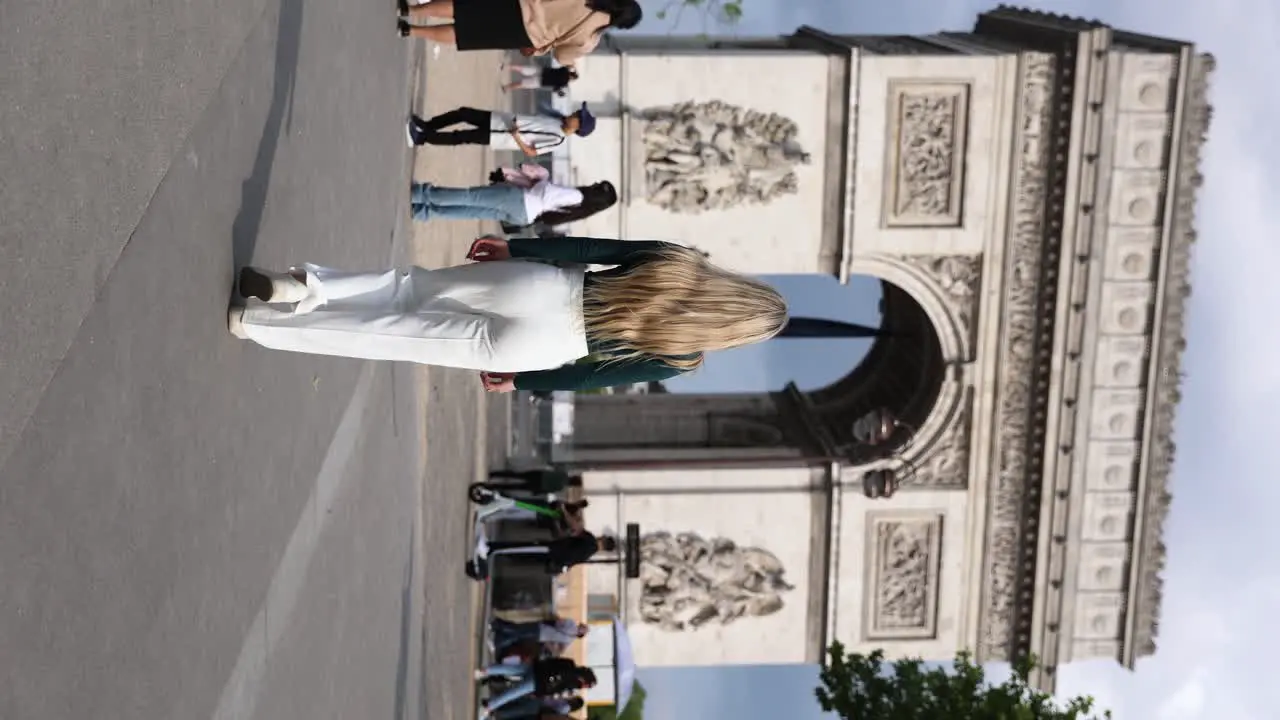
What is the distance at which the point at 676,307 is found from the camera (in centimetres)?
447

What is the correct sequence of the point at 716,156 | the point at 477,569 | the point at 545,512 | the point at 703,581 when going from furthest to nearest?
1. the point at 703,581
2. the point at 716,156
3. the point at 545,512
4. the point at 477,569

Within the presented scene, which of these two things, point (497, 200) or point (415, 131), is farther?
point (497, 200)

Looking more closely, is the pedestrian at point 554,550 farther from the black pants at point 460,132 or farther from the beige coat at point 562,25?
the beige coat at point 562,25

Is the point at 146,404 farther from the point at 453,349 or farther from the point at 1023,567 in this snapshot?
the point at 1023,567

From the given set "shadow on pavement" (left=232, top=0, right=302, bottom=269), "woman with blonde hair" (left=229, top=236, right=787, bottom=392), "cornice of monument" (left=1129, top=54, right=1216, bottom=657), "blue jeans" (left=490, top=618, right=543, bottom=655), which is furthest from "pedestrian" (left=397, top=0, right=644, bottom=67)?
"cornice of monument" (left=1129, top=54, right=1216, bottom=657)

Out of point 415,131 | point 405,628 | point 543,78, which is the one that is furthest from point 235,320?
point 543,78

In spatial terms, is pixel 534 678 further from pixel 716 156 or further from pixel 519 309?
pixel 519 309

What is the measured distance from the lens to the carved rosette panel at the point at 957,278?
1491cm

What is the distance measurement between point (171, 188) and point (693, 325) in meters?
2.06

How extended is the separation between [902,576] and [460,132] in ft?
32.7

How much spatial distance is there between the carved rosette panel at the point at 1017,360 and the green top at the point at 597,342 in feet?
36.4

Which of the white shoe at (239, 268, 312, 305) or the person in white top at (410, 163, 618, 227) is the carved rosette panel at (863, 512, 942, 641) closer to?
the person in white top at (410, 163, 618, 227)

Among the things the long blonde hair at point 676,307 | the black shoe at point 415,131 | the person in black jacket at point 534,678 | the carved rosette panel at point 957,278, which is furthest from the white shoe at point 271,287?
the carved rosette panel at point 957,278

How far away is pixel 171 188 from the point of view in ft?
12.6
